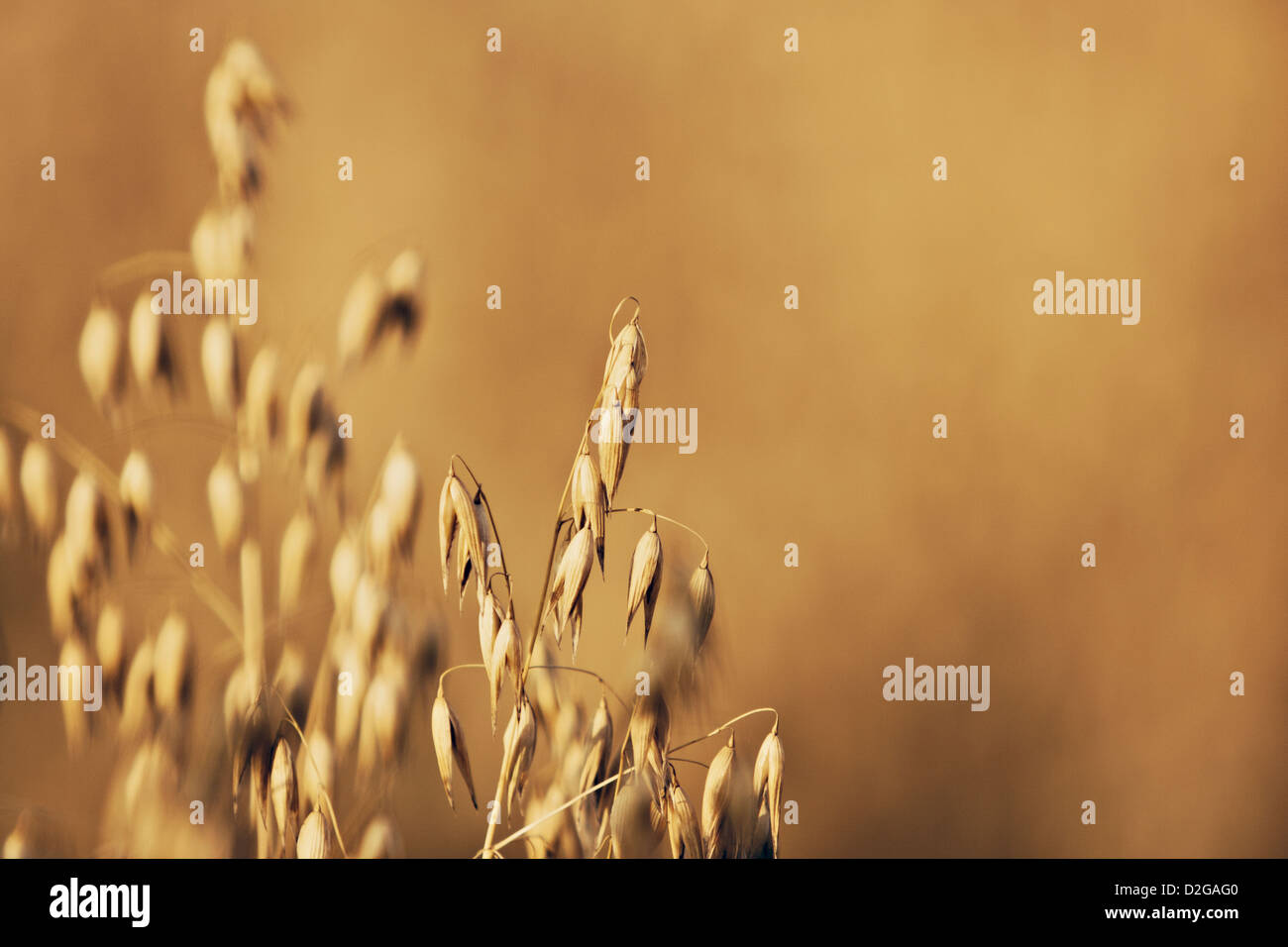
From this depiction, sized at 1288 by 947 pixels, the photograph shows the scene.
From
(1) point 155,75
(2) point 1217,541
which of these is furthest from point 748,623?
(1) point 155,75

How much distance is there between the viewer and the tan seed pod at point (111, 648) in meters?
0.71

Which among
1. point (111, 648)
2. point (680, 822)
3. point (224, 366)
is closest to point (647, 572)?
point (680, 822)

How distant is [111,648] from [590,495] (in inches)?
18.6

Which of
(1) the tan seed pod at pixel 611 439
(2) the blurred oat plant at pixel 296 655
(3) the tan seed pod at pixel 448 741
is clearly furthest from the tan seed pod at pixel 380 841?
(1) the tan seed pod at pixel 611 439

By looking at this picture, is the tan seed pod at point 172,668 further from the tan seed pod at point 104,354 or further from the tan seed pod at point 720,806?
the tan seed pod at point 720,806

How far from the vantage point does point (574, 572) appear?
1.73 feet

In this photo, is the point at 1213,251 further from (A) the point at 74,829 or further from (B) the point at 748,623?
(A) the point at 74,829

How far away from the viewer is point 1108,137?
2.98 ft

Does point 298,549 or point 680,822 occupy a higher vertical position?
point 298,549

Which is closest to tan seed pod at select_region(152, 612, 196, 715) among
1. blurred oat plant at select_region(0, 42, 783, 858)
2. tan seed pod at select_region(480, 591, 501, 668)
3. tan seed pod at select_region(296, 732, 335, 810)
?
blurred oat plant at select_region(0, 42, 783, 858)

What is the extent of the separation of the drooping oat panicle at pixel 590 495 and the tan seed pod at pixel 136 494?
397mm

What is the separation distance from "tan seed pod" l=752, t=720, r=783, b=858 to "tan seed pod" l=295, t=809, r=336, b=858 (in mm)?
291

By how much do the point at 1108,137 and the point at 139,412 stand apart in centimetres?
106

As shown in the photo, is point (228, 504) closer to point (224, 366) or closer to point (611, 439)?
point (224, 366)
